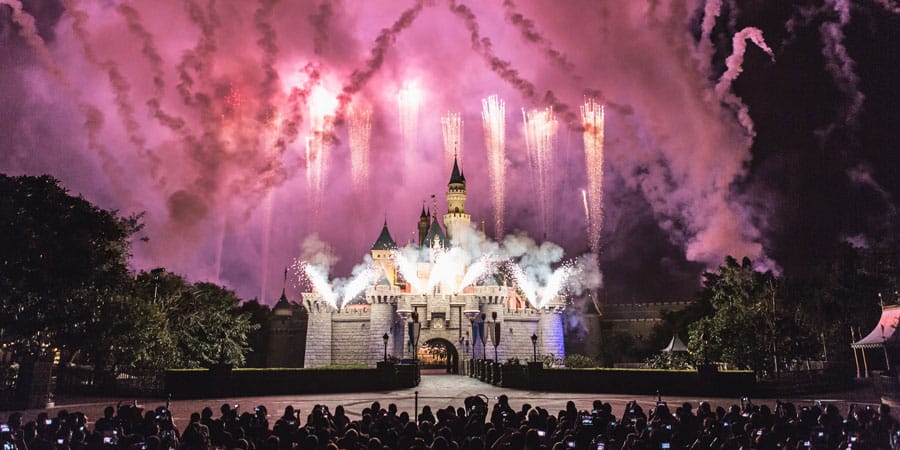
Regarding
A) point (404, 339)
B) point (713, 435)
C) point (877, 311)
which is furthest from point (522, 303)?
point (713, 435)

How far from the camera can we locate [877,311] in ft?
138

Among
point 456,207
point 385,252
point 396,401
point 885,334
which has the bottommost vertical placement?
point 396,401

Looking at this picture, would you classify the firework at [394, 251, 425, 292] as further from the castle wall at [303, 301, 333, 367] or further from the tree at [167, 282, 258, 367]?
the tree at [167, 282, 258, 367]

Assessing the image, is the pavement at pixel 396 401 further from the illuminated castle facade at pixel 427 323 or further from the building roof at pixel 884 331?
the illuminated castle facade at pixel 427 323

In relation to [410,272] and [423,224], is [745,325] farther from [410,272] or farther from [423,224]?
[423,224]

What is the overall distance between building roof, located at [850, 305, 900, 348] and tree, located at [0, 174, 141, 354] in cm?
3397

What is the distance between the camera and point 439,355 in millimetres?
66125

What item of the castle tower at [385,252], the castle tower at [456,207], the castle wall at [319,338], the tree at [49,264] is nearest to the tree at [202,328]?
the tree at [49,264]

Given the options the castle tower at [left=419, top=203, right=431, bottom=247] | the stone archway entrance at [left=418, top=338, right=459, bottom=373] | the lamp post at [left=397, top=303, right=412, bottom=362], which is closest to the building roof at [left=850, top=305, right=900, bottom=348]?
the stone archway entrance at [left=418, top=338, right=459, bottom=373]

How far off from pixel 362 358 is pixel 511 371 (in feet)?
95.4

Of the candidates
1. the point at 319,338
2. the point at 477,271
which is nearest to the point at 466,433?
the point at 319,338

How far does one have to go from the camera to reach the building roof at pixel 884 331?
25.8 m

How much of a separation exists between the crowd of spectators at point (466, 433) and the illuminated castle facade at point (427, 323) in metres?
43.6

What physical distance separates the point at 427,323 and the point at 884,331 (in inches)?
1472
